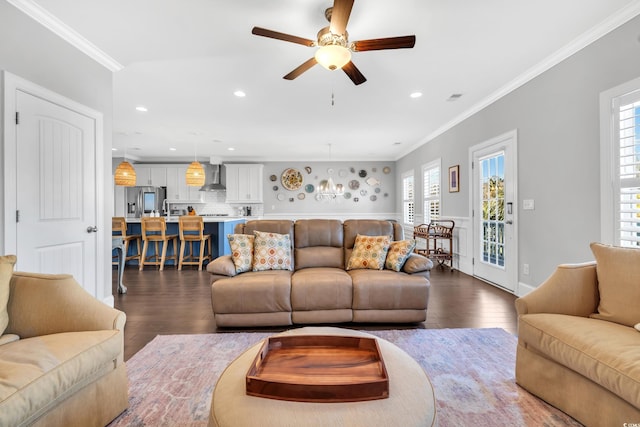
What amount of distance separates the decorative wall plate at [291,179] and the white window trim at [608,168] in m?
6.74

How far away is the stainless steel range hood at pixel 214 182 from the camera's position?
8.02 meters

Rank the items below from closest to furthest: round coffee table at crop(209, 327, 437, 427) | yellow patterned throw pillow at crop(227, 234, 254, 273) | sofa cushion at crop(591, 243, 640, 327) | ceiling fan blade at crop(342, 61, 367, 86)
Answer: round coffee table at crop(209, 327, 437, 427) → sofa cushion at crop(591, 243, 640, 327) → ceiling fan blade at crop(342, 61, 367, 86) → yellow patterned throw pillow at crop(227, 234, 254, 273)

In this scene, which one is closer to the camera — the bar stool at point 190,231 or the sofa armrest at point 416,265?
the sofa armrest at point 416,265

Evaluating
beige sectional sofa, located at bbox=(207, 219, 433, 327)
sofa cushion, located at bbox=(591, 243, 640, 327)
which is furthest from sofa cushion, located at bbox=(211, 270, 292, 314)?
sofa cushion, located at bbox=(591, 243, 640, 327)

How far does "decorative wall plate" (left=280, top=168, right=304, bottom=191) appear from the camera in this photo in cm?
855

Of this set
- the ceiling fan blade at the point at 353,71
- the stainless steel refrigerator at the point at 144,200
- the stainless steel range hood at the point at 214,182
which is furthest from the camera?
the stainless steel refrigerator at the point at 144,200

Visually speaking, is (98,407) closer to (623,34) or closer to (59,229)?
(59,229)

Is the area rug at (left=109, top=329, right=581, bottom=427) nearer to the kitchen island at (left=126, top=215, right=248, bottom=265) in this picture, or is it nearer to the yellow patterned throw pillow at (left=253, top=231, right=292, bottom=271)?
the yellow patterned throw pillow at (left=253, top=231, right=292, bottom=271)

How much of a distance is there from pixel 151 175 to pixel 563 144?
8.95 meters

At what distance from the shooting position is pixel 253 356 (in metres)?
1.30

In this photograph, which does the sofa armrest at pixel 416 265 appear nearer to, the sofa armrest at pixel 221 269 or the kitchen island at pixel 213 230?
the sofa armrest at pixel 221 269

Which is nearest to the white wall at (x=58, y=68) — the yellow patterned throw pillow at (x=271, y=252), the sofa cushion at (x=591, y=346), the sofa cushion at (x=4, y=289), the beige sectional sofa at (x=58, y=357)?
the sofa cushion at (x=4, y=289)

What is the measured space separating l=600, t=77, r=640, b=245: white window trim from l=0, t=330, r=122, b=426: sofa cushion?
→ 3554 mm

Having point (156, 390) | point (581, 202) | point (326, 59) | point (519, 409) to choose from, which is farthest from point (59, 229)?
point (581, 202)
